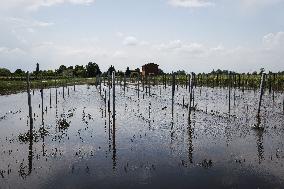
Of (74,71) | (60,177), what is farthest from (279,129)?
(74,71)

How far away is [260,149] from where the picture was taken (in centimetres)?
1619

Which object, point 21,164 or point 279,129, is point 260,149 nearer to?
point 279,129

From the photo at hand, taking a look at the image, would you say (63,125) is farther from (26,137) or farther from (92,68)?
(92,68)

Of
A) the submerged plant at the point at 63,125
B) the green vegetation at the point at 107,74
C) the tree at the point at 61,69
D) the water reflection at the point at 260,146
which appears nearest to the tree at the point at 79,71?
the green vegetation at the point at 107,74

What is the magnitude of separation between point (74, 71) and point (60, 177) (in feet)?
396

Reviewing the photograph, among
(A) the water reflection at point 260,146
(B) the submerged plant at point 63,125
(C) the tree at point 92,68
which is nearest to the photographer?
(A) the water reflection at point 260,146

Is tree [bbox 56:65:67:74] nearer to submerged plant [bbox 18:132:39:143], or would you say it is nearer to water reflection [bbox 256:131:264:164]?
submerged plant [bbox 18:132:39:143]

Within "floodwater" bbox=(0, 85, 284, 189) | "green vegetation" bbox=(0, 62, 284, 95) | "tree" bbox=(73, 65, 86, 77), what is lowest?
"floodwater" bbox=(0, 85, 284, 189)

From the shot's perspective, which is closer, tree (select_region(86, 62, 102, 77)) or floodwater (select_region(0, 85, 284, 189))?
floodwater (select_region(0, 85, 284, 189))

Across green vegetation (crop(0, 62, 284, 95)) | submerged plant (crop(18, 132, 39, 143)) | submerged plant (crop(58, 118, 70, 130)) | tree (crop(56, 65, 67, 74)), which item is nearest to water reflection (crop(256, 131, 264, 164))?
green vegetation (crop(0, 62, 284, 95))

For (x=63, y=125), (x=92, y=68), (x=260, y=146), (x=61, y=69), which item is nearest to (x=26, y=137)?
(x=63, y=125)

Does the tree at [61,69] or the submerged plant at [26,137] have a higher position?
the tree at [61,69]

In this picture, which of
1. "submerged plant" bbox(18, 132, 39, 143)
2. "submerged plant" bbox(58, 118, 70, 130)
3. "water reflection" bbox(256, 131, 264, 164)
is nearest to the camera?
"water reflection" bbox(256, 131, 264, 164)

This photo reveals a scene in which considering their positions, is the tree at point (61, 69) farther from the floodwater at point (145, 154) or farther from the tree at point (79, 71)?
the floodwater at point (145, 154)
